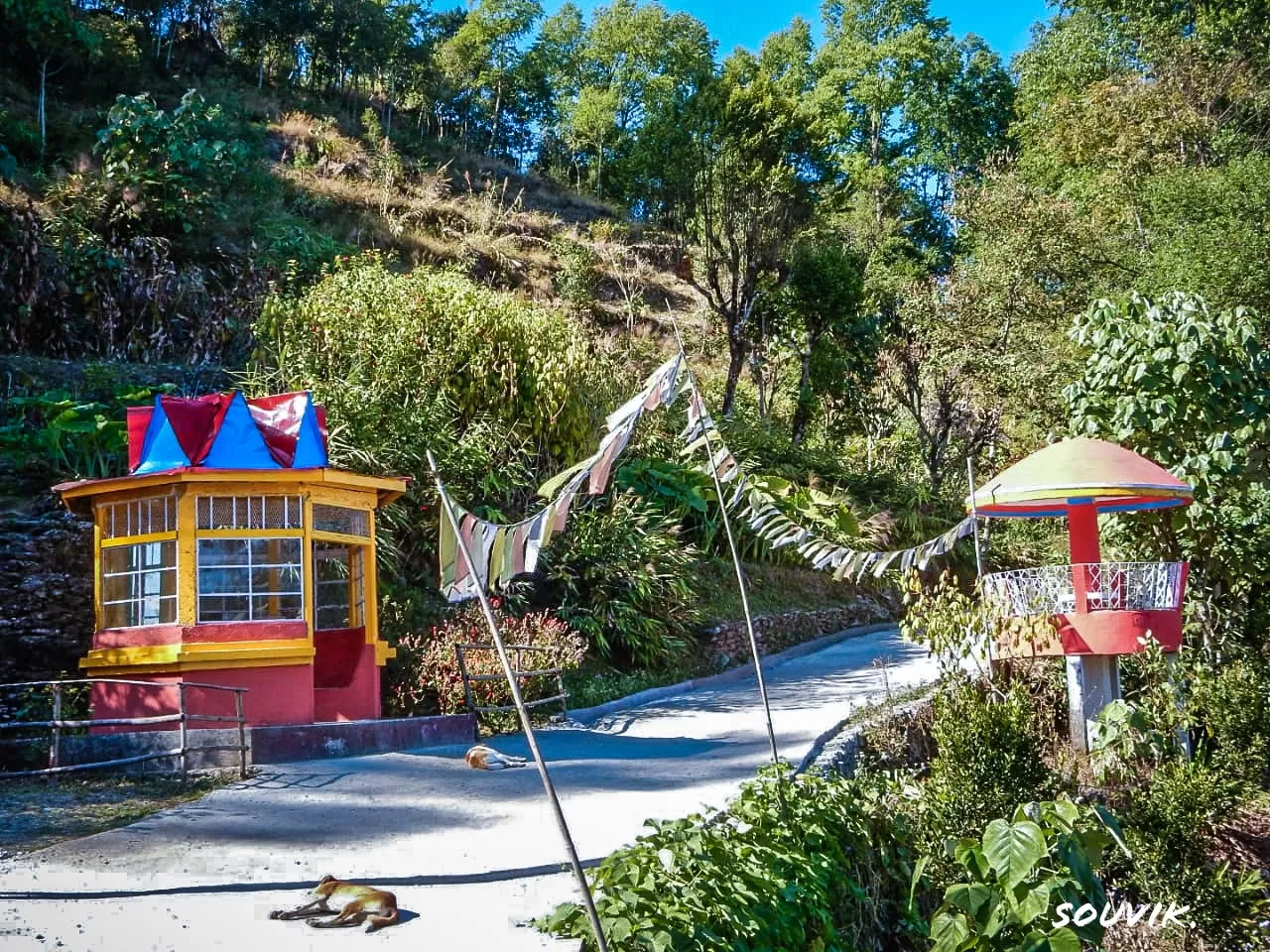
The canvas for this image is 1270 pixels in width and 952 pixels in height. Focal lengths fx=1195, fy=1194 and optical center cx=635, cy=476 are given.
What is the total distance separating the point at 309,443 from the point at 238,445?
0.69 metres

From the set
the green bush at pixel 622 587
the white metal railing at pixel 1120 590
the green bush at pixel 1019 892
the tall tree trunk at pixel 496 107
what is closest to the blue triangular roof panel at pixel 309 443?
the green bush at pixel 622 587

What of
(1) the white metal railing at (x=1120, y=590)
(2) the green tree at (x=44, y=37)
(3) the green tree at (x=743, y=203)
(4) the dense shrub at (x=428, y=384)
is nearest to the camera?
(1) the white metal railing at (x=1120, y=590)

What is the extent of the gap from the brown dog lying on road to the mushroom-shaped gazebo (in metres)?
7.78

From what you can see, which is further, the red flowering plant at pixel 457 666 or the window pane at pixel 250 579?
the red flowering plant at pixel 457 666

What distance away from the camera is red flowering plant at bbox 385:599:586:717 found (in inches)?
504

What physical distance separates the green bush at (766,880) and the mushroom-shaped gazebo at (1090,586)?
4906 mm

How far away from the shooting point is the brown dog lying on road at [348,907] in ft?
18.3

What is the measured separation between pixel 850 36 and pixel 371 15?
18446mm

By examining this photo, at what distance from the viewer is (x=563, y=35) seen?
176 ft

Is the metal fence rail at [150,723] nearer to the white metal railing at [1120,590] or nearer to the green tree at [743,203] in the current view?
the white metal railing at [1120,590]

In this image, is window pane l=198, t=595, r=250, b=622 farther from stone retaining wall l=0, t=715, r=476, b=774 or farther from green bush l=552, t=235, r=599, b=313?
green bush l=552, t=235, r=599, b=313

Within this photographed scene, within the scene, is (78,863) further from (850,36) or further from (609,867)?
(850,36)

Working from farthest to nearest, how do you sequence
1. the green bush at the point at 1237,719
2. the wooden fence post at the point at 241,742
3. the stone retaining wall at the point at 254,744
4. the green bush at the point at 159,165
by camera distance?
the green bush at the point at 159,165 < the green bush at the point at 1237,719 < the stone retaining wall at the point at 254,744 < the wooden fence post at the point at 241,742

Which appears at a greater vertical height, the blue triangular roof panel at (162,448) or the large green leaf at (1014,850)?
the blue triangular roof panel at (162,448)
